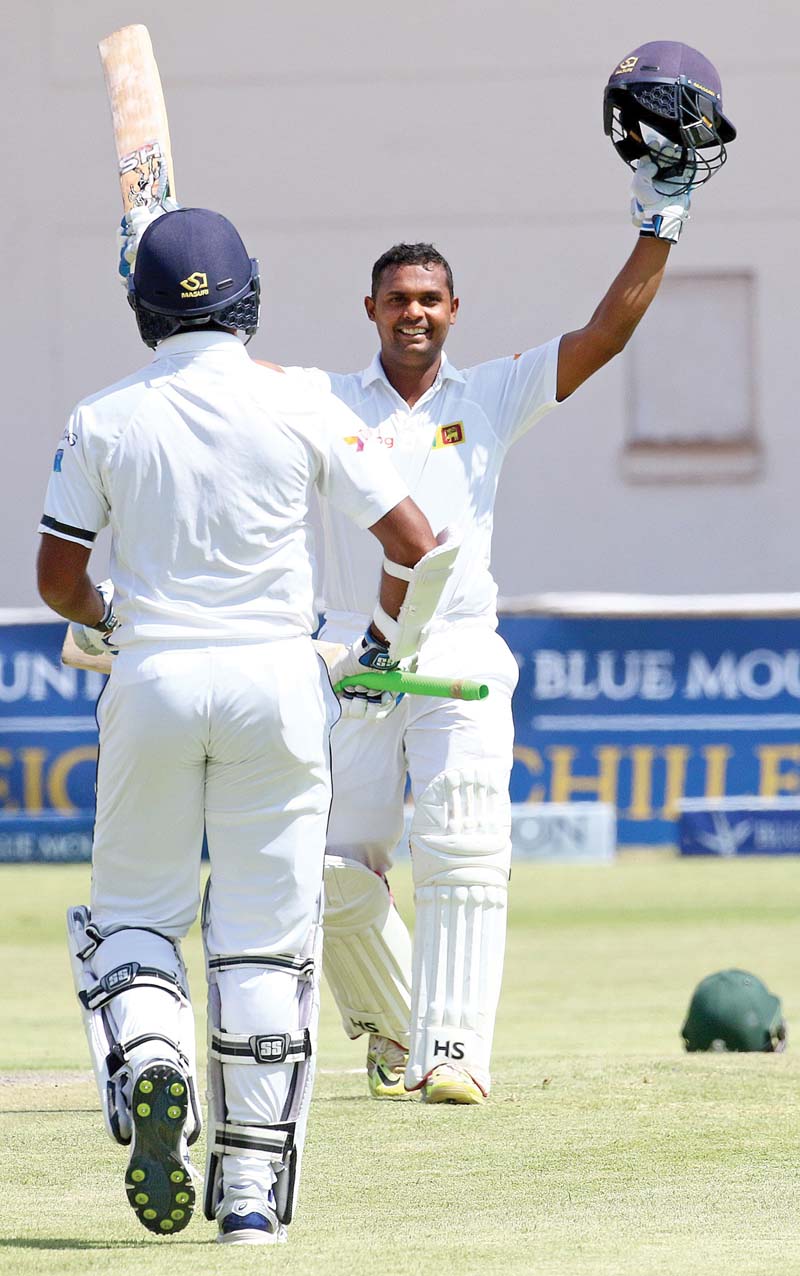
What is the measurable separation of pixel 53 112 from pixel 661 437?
5963mm

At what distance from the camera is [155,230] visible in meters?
3.57

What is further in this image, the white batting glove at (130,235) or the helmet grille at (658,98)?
the helmet grille at (658,98)

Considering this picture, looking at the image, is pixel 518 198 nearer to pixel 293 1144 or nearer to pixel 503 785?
→ pixel 503 785

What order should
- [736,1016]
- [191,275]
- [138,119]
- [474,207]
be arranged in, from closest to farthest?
[191,275]
[138,119]
[736,1016]
[474,207]

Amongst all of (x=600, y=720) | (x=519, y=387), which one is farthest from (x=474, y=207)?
(x=519, y=387)

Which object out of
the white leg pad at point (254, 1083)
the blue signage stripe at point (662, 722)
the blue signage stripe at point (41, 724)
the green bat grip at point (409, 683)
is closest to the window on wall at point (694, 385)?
the blue signage stripe at point (662, 722)

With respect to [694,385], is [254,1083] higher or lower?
lower

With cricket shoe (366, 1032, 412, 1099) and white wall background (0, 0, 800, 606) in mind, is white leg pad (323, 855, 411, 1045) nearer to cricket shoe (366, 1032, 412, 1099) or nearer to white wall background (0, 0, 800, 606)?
cricket shoe (366, 1032, 412, 1099)

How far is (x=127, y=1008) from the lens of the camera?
3.50 metres

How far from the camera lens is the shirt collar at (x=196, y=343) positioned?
3570 mm

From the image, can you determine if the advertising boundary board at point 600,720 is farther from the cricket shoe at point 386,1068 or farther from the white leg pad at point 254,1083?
the white leg pad at point 254,1083

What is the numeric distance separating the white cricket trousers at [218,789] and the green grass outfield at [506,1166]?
525mm

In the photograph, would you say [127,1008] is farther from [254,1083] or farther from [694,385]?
[694,385]

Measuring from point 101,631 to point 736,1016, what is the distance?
3136mm
